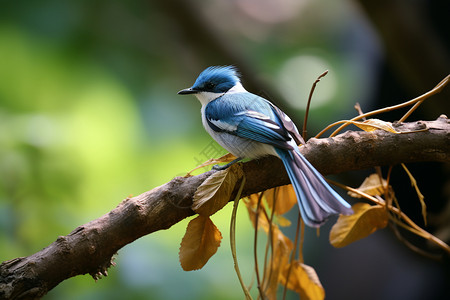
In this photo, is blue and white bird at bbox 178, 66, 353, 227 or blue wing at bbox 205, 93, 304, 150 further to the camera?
blue wing at bbox 205, 93, 304, 150

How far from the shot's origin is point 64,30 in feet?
10.2

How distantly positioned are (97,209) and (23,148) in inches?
18.5

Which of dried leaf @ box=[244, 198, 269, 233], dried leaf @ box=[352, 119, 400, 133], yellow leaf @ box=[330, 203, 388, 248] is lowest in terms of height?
yellow leaf @ box=[330, 203, 388, 248]

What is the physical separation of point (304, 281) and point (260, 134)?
443 millimetres

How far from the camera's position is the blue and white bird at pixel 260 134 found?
41.7 inches

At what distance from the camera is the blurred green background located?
7.24ft

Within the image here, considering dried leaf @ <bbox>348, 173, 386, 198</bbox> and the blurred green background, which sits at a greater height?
the blurred green background

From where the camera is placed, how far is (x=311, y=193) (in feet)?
3.55

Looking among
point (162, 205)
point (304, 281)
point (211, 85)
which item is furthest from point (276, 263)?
point (211, 85)

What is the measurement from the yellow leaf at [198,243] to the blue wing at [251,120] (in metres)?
0.30

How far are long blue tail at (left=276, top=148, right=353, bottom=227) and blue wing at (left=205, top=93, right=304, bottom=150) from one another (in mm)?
48

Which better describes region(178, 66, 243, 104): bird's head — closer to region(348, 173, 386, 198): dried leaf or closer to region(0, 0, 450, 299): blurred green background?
region(0, 0, 450, 299): blurred green background

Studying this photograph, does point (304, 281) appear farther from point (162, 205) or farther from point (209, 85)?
point (209, 85)

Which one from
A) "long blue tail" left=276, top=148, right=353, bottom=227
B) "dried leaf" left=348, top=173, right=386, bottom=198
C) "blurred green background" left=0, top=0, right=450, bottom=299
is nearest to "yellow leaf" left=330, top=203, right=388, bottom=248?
"dried leaf" left=348, top=173, right=386, bottom=198
